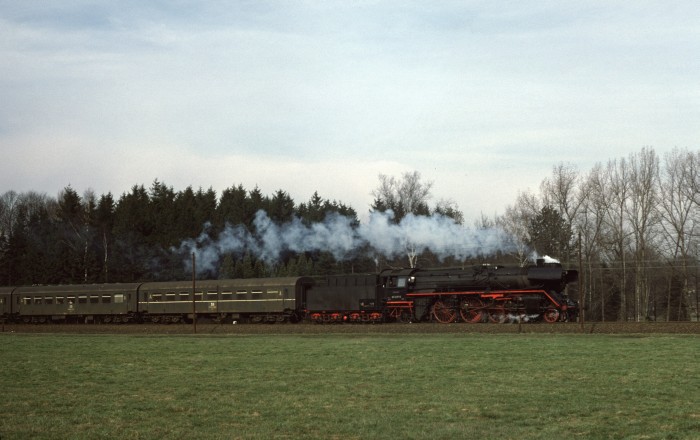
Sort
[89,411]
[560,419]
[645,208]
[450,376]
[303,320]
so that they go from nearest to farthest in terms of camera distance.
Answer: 1. [560,419]
2. [89,411]
3. [450,376]
4. [303,320]
5. [645,208]

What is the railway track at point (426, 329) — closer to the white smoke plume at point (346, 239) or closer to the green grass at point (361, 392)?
the green grass at point (361, 392)

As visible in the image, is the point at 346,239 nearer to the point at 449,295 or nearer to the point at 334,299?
the point at 334,299

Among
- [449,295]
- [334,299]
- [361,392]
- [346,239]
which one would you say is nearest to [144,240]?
[346,239]

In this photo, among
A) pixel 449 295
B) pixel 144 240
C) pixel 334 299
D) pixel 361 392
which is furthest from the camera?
pixel 144 240

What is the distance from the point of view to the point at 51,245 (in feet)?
287

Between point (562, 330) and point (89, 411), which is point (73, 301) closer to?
point (562, 330)

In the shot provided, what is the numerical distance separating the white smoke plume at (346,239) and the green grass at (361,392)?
80.8ft

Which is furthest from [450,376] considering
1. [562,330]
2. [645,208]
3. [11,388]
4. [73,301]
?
[645,208]

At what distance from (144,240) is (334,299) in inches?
1494

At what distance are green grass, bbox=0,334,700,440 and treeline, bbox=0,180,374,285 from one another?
35.7 m

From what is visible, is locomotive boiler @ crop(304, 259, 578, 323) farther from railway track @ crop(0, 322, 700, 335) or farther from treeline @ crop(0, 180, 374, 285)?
treeline @ crop(0, 180, 374, 285)

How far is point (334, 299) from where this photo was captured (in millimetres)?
46969

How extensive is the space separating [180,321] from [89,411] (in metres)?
40.8

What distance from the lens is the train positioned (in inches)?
1594
